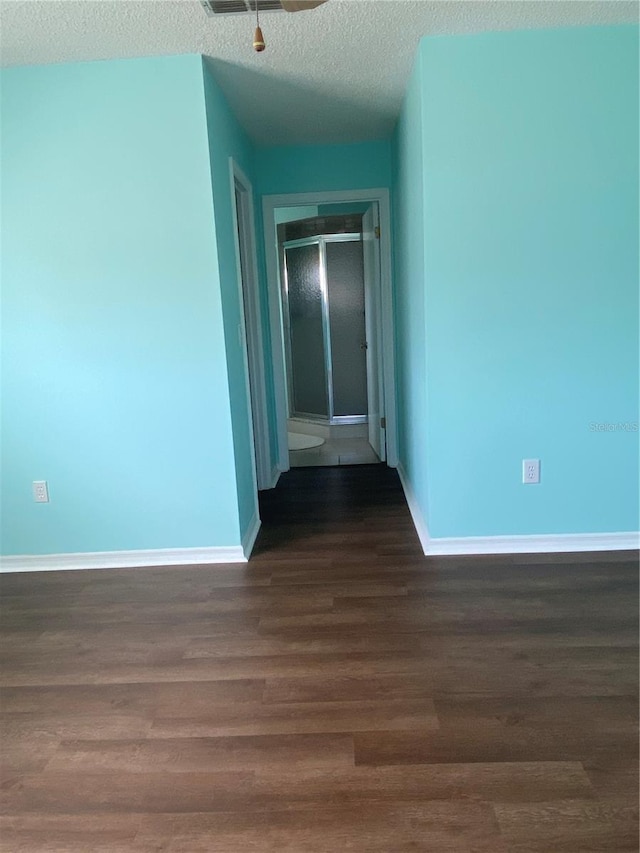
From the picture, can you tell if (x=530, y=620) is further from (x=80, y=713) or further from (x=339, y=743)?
(x=80, y=713)

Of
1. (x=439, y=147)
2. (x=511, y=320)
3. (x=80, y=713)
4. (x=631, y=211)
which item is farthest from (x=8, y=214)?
(x=631, y=211)

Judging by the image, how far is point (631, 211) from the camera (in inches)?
96.3

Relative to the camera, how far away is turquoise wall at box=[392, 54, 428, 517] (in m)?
2.62

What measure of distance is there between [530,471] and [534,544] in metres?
0.37

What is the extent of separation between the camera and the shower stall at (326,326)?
19.0ft

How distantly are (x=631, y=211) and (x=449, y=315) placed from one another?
0.89 meters

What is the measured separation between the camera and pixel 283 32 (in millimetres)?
2207

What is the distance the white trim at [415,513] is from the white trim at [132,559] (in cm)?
91

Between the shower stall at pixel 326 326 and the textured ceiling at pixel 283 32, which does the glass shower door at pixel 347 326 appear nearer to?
the shower stall at pixel 326 326

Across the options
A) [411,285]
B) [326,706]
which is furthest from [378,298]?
[326,706]

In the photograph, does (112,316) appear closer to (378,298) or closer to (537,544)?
(378,298)

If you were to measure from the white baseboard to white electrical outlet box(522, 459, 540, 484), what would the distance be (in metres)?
0.29

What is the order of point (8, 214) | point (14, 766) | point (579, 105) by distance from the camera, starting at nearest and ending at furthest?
point (14, 766)
point (579, 105)
point (8, 214)

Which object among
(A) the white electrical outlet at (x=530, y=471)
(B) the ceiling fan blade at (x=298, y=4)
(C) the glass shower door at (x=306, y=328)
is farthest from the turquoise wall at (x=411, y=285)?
(C) the glass shower door at (x=306, y=328)
